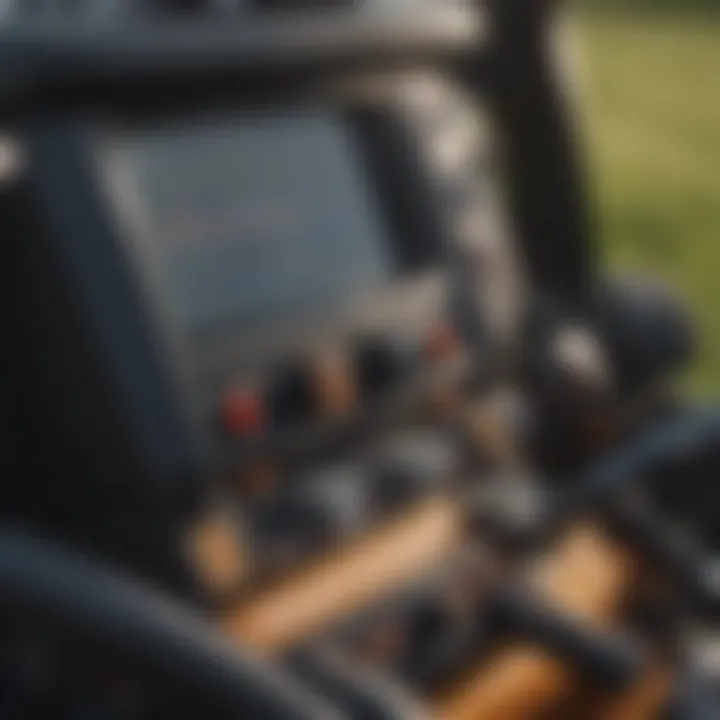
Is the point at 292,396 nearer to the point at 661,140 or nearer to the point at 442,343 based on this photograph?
the point at 442,343

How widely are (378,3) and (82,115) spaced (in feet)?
0.78

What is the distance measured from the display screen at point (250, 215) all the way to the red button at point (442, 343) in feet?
0.15

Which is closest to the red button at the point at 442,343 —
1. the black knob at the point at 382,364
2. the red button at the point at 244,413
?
the black knob at the point at 382,364

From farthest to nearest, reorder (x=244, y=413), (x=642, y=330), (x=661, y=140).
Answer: (x=661, y=140) → (x=642, y=330) → (x=244, y=413)

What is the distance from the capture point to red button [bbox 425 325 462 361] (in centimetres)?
98

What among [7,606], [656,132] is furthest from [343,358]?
[656,132]

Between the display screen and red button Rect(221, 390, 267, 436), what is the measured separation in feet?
0.11

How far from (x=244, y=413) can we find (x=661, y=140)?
3441 millimetres

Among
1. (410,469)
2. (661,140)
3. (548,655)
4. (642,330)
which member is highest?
(661,140)

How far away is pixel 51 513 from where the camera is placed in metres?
0.84

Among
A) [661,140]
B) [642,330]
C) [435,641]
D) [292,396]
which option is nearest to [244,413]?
[292,396]

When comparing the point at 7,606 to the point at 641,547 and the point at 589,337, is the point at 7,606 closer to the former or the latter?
the point at 641,547

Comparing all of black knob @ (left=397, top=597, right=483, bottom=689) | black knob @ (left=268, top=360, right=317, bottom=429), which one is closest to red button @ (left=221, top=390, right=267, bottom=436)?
black knob @ (left=268, top=360, right=317, bottom=429)

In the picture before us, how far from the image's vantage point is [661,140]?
418cm
